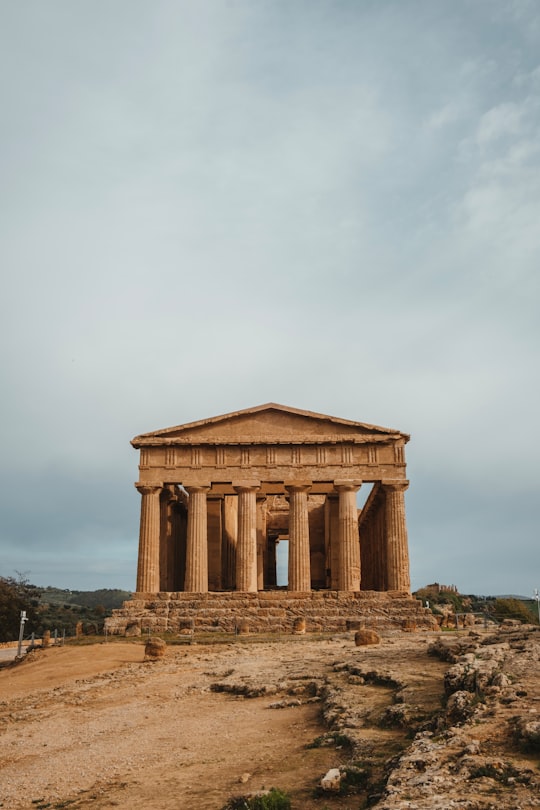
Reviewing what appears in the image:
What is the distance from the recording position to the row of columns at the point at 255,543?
41000 mm

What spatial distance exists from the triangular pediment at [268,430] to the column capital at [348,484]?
7.25 ft

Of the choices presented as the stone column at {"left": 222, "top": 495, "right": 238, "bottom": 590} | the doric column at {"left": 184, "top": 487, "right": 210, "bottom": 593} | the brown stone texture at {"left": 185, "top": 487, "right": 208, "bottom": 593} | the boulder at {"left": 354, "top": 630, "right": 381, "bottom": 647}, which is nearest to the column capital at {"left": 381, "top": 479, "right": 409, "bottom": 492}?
the doric column at {"left": 184, "top": 487, "right": 210, "bottom": 593}

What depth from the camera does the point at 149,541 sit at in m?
41.8

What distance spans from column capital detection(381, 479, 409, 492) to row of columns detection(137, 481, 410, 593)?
0.18 feet

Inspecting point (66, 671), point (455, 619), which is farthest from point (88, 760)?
point (455, 619)

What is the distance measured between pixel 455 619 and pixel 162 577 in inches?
693

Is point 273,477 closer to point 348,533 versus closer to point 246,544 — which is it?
point 246,544

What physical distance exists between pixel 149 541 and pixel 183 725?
26.8 meters

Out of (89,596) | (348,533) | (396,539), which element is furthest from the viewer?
(89,596)

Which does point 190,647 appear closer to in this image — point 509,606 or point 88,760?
point 88,760

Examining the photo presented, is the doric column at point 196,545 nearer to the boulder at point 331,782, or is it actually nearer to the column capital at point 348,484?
the column capital at point 348,484

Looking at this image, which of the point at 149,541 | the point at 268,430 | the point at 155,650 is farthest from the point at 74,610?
the point at 155,650

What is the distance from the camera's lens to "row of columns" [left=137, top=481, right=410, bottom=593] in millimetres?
41000

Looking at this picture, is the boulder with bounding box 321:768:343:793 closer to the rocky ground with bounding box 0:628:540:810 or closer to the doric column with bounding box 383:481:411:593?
the rocky ground with bounding box 0:628:540:810
